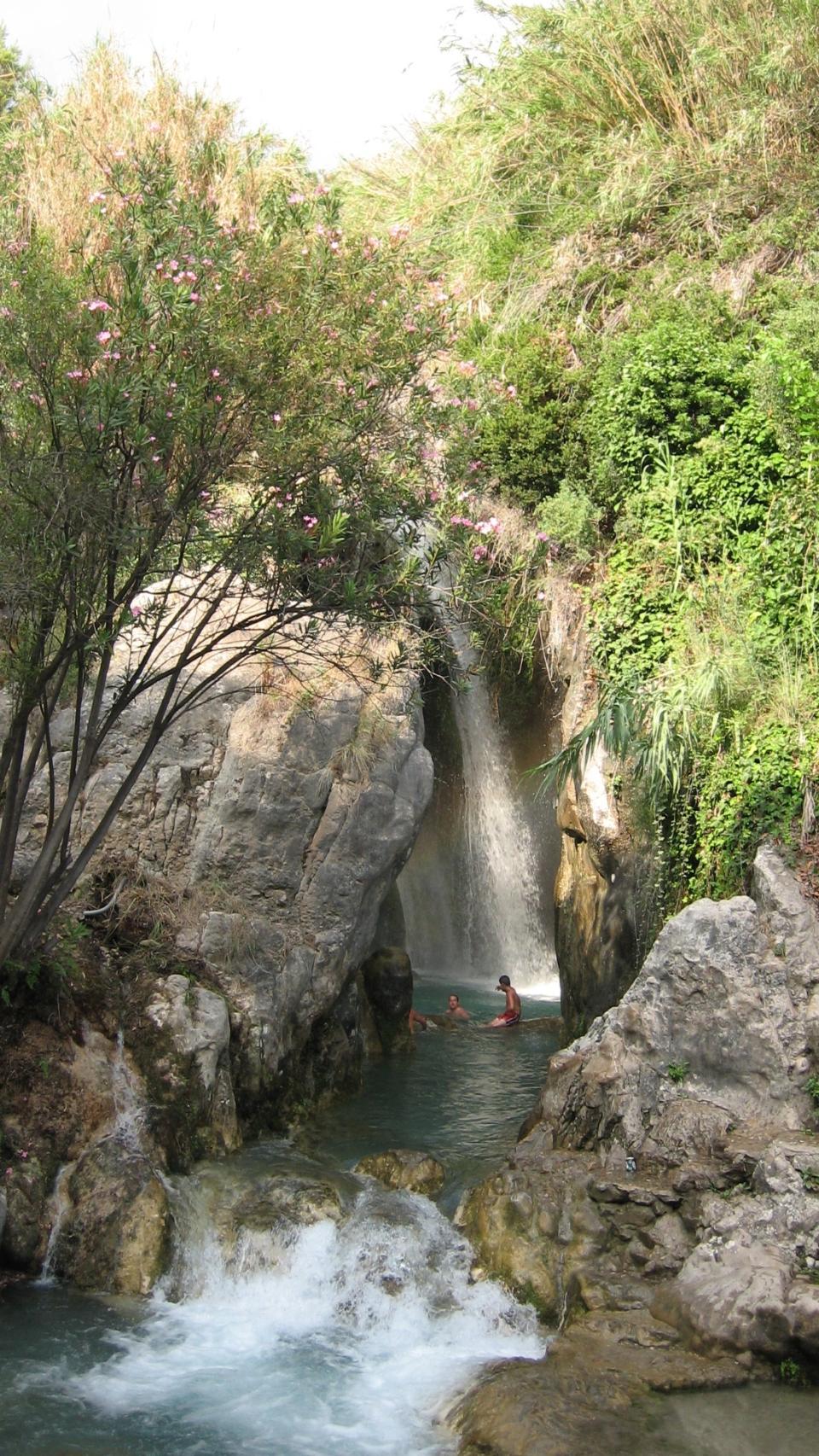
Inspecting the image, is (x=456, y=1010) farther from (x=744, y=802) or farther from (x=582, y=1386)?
(x=582, y=1386)

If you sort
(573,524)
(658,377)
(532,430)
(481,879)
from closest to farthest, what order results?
1. (658,377)
2. (573,524)
3. (532,430)
4. (481,879)

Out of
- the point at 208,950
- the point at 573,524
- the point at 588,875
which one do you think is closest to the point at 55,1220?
the point at 208,950

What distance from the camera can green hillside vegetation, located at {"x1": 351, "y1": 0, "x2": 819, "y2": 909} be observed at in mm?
12016

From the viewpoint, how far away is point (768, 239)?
16766 millimetres

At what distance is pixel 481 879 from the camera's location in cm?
2041

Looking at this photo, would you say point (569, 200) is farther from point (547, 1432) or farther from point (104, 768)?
point (547, 1432)

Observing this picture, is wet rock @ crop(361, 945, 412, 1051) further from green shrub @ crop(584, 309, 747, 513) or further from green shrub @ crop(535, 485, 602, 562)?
green shrub @ crop(584, 309, 747, 513)

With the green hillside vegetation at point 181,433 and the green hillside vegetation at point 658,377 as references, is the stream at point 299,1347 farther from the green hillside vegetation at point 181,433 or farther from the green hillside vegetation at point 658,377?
the green hillside vegetation at point 658,377

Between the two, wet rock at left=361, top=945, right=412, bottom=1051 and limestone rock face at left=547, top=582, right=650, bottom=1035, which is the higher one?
limestone rock face at left=547, top=582, right=650, bottom=1035

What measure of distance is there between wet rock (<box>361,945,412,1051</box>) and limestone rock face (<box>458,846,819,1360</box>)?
4.72m

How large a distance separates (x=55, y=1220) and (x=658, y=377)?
10785mm

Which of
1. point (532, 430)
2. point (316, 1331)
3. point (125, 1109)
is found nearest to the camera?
point (316, 1331)

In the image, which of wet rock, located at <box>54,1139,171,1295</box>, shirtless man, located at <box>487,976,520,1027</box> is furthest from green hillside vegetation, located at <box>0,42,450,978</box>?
shirtless man, located at <box>487,976,520,1027</box>

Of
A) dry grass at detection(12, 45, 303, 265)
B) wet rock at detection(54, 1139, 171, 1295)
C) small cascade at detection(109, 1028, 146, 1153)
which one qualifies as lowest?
wet rock at detection(54, 1139, 171, 1295)
